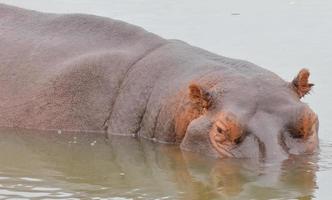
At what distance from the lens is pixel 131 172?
7820 mm

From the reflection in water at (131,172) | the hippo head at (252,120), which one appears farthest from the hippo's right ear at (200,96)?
the reflection in water at (131,172)

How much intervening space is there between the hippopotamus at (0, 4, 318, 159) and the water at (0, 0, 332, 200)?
0.12 meters

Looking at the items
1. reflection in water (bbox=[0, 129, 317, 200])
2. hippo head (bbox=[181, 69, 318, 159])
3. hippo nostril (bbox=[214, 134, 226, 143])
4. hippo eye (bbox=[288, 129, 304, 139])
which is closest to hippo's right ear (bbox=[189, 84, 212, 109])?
hippo head (bbox=[181, 69, 318, 159])

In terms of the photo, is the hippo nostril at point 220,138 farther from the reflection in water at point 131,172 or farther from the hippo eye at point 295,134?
the hippo eye at point 295,134

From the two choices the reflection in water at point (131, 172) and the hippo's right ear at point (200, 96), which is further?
the hippo's right ear at point (200, 96)

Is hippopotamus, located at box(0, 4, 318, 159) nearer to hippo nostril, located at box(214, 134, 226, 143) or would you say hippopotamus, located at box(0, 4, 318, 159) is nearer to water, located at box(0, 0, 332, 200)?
hippo nostril, located at box(214, 134, 226, 143)

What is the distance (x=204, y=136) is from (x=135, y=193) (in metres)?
0.90

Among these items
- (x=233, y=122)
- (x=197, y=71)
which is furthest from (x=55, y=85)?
(x=233, y=122)

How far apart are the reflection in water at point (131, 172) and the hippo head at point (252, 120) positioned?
0.09m

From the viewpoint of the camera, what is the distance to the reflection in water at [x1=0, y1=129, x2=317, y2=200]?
718cm

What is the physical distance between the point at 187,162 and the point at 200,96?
452 millimetres

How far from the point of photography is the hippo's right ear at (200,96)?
310 inches

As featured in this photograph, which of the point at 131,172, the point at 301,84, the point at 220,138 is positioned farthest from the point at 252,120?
the point at 131,172

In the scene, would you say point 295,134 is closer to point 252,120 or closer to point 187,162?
point 252,120
